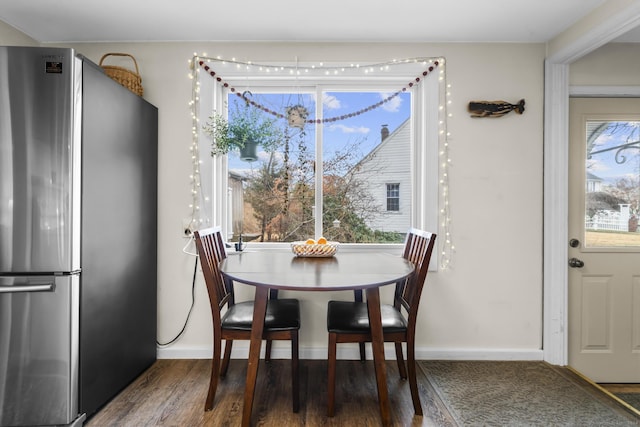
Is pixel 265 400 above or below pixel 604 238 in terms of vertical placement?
below

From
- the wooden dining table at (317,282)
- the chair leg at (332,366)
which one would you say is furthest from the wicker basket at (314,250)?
the chair leg at (332,366)

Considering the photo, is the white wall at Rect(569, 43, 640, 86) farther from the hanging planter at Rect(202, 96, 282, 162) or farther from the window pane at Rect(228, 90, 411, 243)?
the hanging planter at Rect(202, 96, 282, 162)

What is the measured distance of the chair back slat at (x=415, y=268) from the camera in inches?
73.5

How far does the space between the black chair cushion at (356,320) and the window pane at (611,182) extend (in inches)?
68.8

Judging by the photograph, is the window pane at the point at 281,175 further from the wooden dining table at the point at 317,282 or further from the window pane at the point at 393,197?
the wooden dining table at the point at 317,282

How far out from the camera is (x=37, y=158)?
1692mm

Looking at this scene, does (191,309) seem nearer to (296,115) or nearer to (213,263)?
(213,263)

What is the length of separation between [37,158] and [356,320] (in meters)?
1.81

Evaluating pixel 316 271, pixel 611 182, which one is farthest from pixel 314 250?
pixel 611 182

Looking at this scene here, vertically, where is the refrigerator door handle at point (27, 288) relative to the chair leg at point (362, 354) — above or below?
above

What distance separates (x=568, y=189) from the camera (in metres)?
2.60

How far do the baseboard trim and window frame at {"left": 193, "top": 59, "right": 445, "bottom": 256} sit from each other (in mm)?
777

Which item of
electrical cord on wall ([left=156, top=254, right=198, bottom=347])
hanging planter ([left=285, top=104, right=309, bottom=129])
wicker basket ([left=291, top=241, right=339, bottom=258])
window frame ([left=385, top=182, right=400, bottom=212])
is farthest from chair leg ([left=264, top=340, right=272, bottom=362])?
hanging planter ([left=285, top=104, right=309, bottom=129])

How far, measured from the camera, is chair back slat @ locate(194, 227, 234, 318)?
72.0 inches
